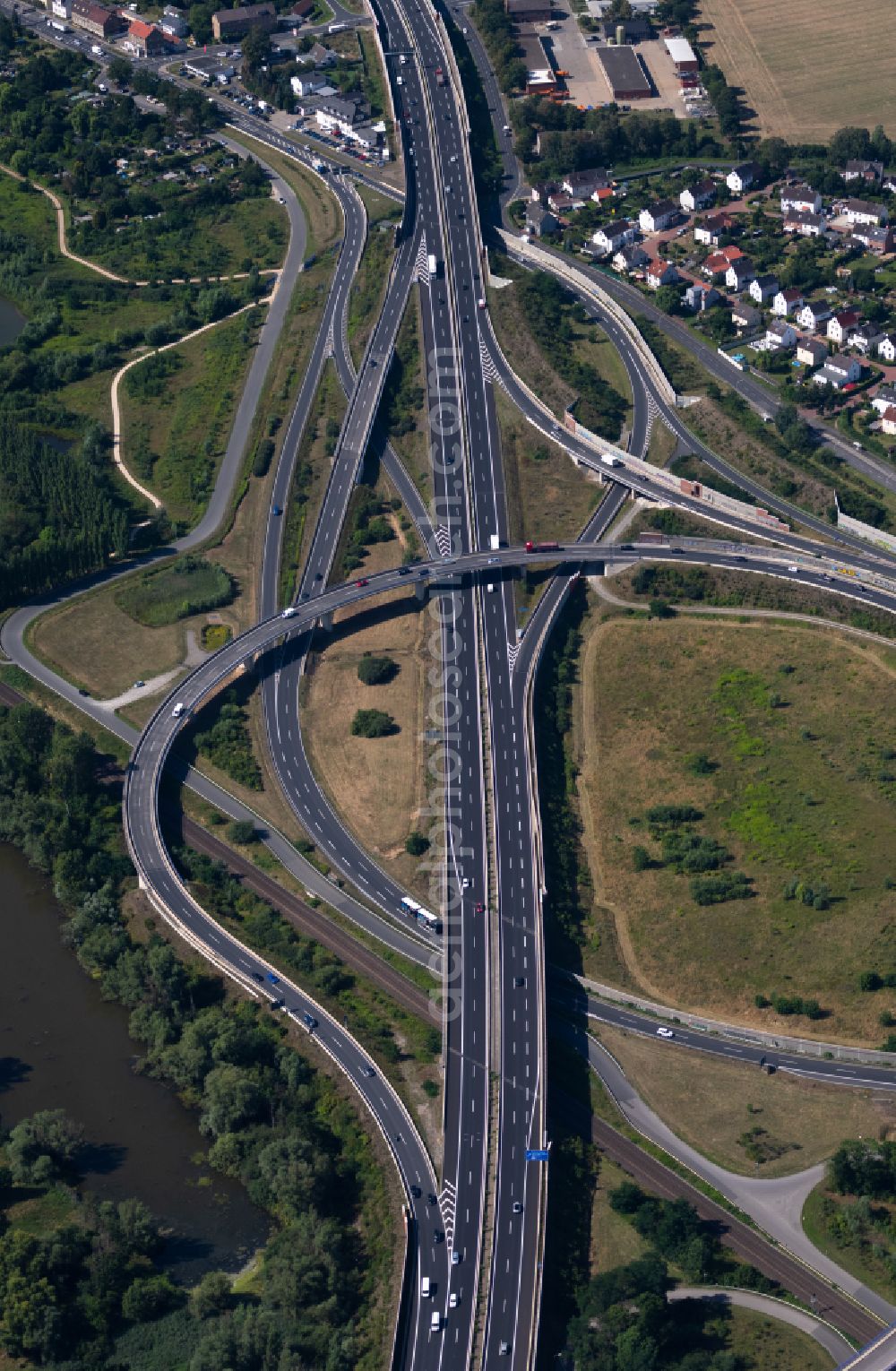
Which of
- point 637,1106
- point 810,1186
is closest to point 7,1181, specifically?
point 637,1106

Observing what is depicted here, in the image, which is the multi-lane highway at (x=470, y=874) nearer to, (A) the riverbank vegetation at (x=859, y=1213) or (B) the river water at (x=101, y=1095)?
Result: (B) the river water at (x=101, y=1095)

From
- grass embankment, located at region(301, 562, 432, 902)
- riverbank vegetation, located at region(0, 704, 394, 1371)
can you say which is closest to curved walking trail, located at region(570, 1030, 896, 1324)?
riverbank vegetation, located at region(0, 704, 394, 1371)

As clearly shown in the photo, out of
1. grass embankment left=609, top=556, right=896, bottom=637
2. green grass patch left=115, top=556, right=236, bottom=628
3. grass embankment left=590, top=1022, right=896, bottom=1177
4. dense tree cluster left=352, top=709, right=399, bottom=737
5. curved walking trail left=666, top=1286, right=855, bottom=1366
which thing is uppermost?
green grass patch left=115, top=556, right=236, bottom=628

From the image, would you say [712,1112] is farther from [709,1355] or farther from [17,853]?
[17,853]

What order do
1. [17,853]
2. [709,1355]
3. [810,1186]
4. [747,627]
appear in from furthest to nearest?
1. [747,627]
2. [17,853]
3. [810,1186]
4. [709,1355]

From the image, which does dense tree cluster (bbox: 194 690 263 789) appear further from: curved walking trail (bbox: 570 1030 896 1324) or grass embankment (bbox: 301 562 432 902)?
curved walking trail (bbox: 570 1030 896 1324)

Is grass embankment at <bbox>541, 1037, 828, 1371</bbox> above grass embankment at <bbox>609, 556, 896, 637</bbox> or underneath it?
underneath

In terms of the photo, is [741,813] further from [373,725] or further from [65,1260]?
[65,1260]
